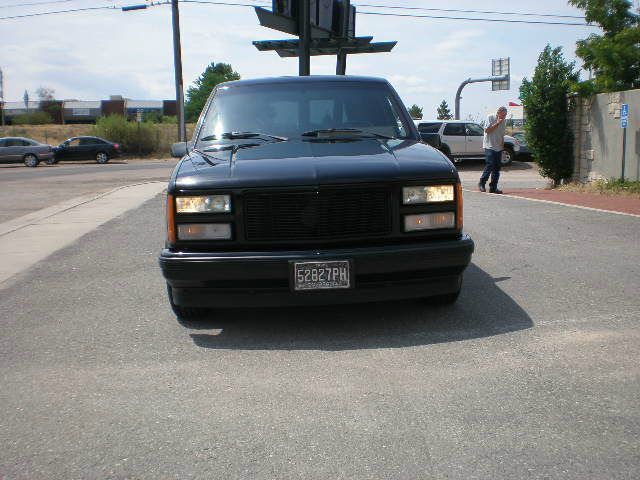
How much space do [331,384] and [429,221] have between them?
135 centimetres

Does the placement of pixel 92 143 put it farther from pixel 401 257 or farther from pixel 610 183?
pixel 401 257

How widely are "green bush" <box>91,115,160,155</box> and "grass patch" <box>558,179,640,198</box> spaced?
35062mm

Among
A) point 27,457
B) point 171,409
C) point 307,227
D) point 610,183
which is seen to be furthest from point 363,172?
point 610,183

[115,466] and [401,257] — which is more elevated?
[401,257]

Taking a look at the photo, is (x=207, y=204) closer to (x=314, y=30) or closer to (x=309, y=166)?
(x=309, y=166)

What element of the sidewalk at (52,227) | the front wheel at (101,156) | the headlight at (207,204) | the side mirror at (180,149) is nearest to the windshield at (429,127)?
A: the sidewalk at (52,227)

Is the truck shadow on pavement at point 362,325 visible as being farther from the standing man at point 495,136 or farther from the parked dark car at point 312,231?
the standing man at point 495,136

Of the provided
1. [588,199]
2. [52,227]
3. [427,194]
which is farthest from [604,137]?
[427,194]

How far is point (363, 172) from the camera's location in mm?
4246

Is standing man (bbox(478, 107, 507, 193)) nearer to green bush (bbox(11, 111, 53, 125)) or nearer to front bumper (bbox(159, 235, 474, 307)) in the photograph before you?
front bumper (bbox(159, 235, 474, 307))

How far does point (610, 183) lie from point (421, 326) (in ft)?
33.5

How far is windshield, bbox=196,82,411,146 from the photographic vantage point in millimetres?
5383

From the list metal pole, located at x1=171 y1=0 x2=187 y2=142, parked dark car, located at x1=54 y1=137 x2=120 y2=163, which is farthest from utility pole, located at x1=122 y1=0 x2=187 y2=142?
parked dark car, located at x1=54 y1=137 x2=120 y2=163

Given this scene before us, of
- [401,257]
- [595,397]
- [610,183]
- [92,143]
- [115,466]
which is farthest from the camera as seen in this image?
[92,143]
